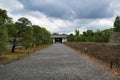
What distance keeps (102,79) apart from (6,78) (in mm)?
4883

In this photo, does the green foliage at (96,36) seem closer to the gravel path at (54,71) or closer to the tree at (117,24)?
the tree at (117,24)

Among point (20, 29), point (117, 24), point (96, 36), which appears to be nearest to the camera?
point (20, 29)

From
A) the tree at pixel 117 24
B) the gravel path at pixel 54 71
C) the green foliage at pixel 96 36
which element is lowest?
the gravel path at pixel 54 71

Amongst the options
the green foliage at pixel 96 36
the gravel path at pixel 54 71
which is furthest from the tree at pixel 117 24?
the gravel path at pixel 54 71

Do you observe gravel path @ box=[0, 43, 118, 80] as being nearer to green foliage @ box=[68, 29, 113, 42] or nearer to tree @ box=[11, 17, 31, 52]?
tree @ box=[11, 17, 31, 52]

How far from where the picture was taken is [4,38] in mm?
26406

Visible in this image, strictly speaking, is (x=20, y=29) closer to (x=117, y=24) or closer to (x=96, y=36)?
(x=96, y=36)

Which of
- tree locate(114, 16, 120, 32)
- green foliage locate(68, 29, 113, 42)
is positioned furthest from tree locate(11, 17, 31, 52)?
tree locate(114, 16, 120, 32)

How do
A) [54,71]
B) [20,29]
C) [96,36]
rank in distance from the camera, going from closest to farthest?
[54,71]
[20,29]
[96,36]

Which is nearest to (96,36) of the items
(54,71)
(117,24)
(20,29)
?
(117,24)

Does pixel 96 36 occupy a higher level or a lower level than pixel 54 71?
higher

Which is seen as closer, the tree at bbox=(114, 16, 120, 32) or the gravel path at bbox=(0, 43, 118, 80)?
the gravel path at bbox=(0, 43, 118, 80)

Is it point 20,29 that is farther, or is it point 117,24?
point 117,24

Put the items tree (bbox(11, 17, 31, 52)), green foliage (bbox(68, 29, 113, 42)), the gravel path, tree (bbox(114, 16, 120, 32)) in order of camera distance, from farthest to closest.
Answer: tree (bbox(114, 16, 120, 32)) → green foliage (bbox(68, 29, 113, 42)) → tree (bbox(11, 17, 31, 52)) → the gravel path
